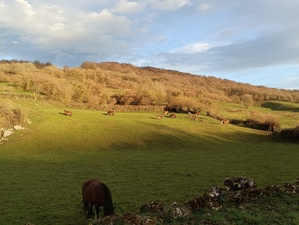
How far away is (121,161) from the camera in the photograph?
91.2 ft

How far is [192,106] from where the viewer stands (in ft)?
233

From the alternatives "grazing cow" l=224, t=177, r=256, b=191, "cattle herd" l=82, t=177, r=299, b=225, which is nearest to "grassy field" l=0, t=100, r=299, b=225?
"grazing cow" l=224, t=177, r=256, b=191

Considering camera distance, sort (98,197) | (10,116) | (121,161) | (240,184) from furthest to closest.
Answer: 1. (10,116)
2. (121,161)
3. (240,184)
4. (98,197)

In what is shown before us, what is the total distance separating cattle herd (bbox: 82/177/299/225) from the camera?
868 centimetres

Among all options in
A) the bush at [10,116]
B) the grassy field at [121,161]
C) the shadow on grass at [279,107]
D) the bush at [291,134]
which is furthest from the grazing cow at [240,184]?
the shadow on grass at [279,107]

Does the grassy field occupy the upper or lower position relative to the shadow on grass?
lower

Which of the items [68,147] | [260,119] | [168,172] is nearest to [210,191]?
[168,172]

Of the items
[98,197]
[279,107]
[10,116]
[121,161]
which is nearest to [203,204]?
[98,197]

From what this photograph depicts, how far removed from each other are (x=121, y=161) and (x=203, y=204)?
18.0 meters

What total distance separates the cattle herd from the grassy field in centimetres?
297

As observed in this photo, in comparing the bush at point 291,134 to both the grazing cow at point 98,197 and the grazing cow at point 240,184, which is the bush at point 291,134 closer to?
the grazing cow at point 240,184

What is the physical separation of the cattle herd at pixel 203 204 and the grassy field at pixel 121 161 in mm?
2966

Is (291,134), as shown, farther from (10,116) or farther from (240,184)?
(10,116)

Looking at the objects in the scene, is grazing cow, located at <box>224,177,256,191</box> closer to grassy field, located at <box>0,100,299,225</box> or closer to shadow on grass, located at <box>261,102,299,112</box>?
grassy field, located at <box>0,100,299,225</box>
